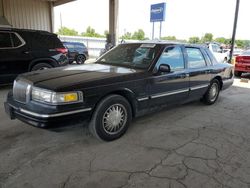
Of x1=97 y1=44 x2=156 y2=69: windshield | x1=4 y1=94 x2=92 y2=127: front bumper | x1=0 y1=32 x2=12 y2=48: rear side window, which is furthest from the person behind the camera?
x1=0 y1=32 x2=12 y2=48: rear side window

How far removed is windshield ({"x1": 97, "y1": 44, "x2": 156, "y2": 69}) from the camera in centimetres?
384

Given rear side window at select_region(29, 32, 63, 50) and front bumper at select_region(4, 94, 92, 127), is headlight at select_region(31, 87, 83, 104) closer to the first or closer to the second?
front bumper at select_region(4, 94, 92, 127)

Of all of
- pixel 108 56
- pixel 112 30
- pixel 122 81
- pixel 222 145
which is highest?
pixel 112 30

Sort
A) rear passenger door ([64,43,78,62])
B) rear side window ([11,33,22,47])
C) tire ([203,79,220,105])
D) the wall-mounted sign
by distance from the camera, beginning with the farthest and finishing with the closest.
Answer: rear passenger door ([64,43,78,62])
the wall-mounted sign
rear side window ([11,33,22,47])
tire ([203,79,220,105])

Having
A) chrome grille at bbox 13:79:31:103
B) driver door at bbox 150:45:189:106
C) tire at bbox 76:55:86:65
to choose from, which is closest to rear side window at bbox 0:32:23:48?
chrome grille at bbox 13:79:31:103

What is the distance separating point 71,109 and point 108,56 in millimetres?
1977

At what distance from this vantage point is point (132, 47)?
14.0ft

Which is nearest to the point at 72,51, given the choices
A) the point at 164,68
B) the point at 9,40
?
the point at 9,40

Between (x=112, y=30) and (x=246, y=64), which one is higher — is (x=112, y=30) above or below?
above

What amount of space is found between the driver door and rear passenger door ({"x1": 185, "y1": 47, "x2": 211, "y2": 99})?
0.20 m

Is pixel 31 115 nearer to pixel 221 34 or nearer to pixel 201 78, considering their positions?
pixel 201 78

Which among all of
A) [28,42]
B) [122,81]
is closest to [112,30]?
[28,42]

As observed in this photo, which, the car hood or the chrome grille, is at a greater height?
the car hood

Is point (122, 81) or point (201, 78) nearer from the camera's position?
point (122, 81)
